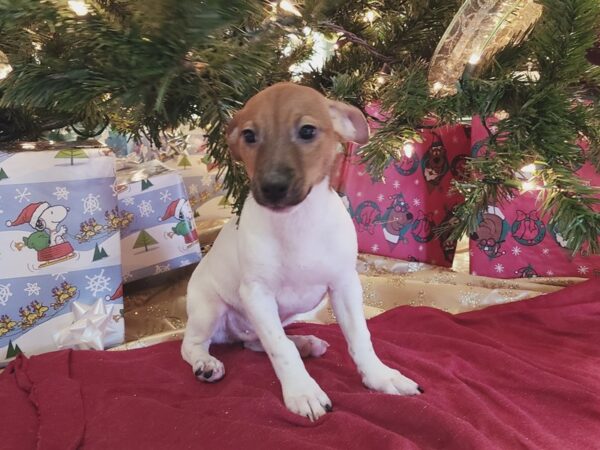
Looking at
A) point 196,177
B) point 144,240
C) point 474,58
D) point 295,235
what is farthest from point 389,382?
point 196,177

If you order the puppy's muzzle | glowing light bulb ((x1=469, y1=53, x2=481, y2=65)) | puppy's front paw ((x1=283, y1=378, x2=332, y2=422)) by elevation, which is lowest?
puppy's front paw ((x1=283, y1=378, x2=332, y2=422))

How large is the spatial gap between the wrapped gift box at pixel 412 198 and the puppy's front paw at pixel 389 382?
70cm

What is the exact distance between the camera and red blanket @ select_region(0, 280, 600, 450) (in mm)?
735

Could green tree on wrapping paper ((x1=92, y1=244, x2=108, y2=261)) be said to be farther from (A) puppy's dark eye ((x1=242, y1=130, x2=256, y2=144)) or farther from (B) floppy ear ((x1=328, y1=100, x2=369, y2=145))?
(B) floppy ear ((x1=328, y1=100, x2=369, y2=145))

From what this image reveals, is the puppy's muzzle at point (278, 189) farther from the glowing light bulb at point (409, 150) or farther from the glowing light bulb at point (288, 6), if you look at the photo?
the glowing light bulb at point (409, 150)

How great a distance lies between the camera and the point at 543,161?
2.89 feet

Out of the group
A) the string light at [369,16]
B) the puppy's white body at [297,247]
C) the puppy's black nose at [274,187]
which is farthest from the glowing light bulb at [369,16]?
the puppy's black nose at [274,187]

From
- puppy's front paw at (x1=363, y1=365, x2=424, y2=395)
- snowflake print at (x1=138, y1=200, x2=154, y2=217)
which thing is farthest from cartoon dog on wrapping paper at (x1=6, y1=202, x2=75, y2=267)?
puppy's front paw at (x1=363, y1=365, x2=424, y2=395)

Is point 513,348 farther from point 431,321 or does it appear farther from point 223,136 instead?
point 223,136

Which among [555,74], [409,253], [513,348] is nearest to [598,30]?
[555,74]

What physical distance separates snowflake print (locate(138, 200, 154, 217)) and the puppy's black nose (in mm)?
765

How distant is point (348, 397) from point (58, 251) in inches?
27.3

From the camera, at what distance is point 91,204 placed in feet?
3.68

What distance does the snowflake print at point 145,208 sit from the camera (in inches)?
55.5
